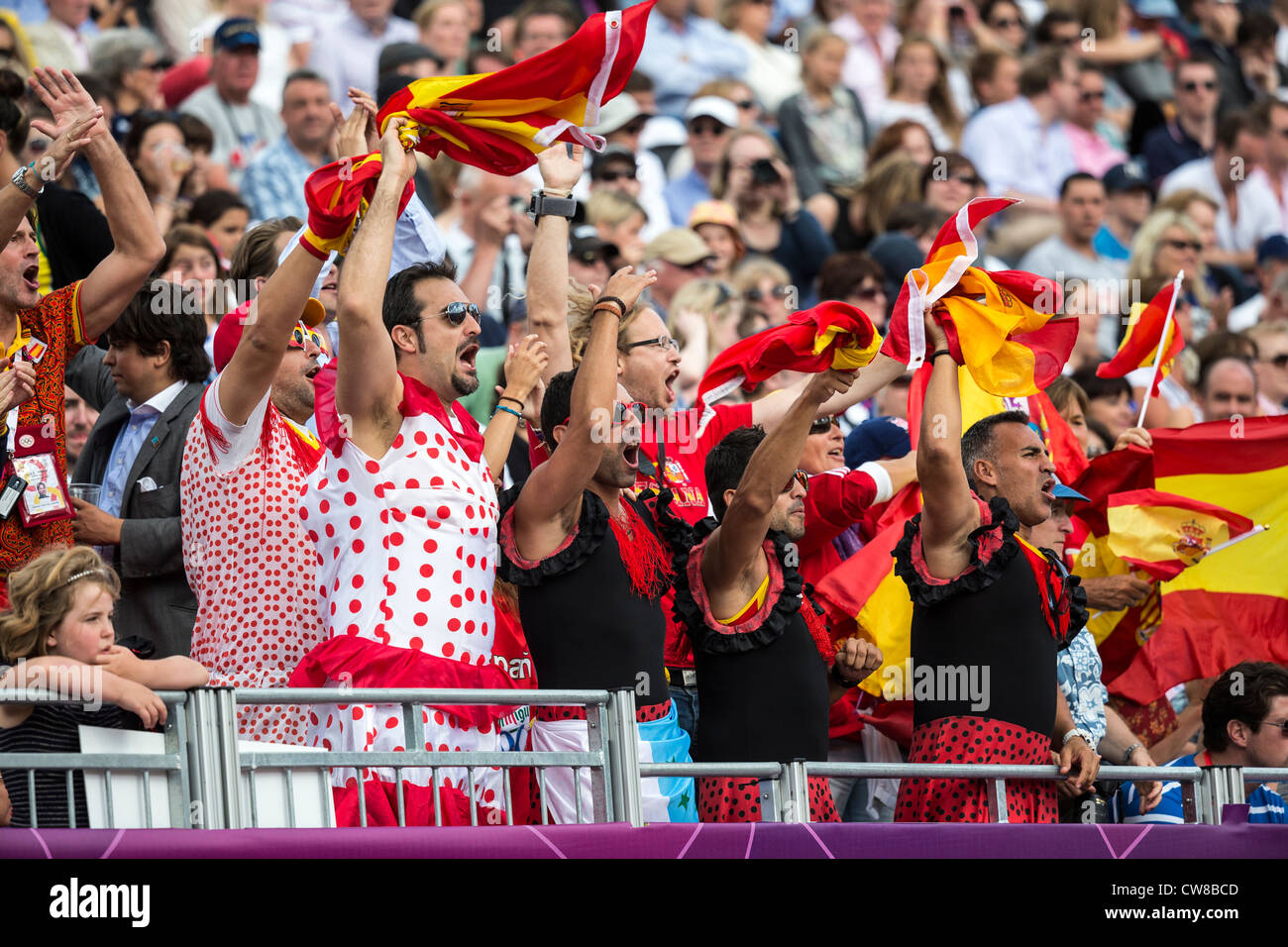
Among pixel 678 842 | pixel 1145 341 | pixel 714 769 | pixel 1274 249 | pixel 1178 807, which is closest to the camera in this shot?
pixel 678 842

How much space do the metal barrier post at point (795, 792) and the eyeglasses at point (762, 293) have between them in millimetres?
5400

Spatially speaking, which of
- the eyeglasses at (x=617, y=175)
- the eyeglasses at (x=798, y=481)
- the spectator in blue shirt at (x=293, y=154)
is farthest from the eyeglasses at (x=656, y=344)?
the eyeglasses at (x=617, y=175)

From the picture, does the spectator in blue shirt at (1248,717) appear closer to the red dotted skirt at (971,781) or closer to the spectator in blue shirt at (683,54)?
the red dotted skirt at (971,781)

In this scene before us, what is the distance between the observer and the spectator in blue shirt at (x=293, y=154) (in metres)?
9.91

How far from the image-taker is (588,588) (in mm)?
5352

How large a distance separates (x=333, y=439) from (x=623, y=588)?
890 millimetres

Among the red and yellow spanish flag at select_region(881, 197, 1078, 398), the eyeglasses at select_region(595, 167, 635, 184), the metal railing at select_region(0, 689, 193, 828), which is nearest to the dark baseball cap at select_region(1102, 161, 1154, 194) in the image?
the eyeglasses at select_region(595, 167, 635, 184)

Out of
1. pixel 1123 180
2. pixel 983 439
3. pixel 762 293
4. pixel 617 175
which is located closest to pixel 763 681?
pixel 983 439

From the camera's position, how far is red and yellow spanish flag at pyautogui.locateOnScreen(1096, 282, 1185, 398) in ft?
26.2

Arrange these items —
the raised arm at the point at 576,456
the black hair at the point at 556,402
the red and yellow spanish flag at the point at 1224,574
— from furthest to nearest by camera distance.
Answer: the red and yellow spanish flag at the point at 1224,574
the black hair at the point at 556,402
the raised arm at the point at 576,456

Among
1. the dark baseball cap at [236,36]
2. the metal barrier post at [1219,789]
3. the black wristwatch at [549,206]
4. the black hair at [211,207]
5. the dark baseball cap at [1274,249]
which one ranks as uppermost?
the dark baseball cap at [236,36]

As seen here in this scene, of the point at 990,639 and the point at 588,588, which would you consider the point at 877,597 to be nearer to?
the point at 990,639

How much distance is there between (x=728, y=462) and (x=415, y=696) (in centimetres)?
170
